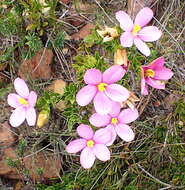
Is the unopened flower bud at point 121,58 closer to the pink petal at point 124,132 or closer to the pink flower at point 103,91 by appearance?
the pink flower at point 103,91

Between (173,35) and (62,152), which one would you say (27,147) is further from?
(173,35)

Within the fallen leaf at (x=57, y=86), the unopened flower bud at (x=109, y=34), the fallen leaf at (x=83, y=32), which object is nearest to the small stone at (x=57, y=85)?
the fallen leaf at (x=57, y=86)

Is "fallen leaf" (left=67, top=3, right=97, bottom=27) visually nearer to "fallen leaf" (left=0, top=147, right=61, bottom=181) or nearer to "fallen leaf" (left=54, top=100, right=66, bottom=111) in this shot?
"fallen leaf" (left=54, top=100, right=66, bottom=111)

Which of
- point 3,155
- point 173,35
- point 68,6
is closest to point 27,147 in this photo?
point 3,155

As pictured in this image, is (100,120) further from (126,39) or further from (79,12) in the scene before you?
(79,12)

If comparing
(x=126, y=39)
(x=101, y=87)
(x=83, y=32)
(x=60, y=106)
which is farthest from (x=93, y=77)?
(x=83, y=32)
